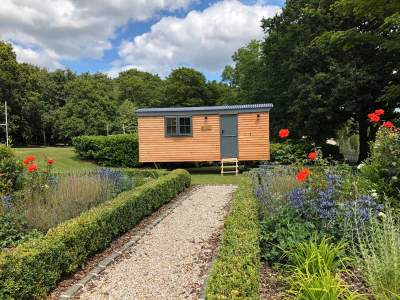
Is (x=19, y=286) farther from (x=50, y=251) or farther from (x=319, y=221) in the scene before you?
(x=319, y=221)

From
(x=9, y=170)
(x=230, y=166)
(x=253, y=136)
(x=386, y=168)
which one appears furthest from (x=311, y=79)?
(x=9, y=170)

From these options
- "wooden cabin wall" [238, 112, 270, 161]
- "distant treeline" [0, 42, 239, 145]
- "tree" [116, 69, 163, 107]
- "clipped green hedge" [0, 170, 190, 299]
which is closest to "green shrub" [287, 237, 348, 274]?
"clipped green hedge" [0, 170, 190, 299]

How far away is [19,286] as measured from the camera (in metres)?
2.86

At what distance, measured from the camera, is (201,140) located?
1346 cm

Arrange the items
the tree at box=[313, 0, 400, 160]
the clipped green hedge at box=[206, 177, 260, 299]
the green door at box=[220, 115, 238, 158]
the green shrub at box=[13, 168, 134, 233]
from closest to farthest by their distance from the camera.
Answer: the clipped green hedge at box=[206, 177, 260, 299] < the green shrub at box=[13, 168, 134, 233] < the tree at box=[313, 0, 400, 160] < the green door at box=[220, 115, 238, 158]

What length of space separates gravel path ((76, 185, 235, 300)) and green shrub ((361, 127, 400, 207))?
243 centimetres

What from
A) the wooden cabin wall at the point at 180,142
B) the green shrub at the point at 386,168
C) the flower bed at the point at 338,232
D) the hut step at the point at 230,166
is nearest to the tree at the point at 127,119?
the wooden cabin wall at the point at 180,142

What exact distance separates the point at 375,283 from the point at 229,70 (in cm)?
4105

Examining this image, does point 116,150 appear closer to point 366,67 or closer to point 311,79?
point 311,79

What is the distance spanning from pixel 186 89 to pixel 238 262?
33578 mm

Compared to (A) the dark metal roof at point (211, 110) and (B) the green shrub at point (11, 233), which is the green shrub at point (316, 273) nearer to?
(B) the green shrub at point (11, 233)

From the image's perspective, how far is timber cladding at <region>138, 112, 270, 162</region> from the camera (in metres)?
13.1

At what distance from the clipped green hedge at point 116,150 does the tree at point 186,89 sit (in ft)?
67.4

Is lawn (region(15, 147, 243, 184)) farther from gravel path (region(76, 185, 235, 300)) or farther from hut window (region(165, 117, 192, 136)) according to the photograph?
gravel path (region(76, 185, 235, 300))
